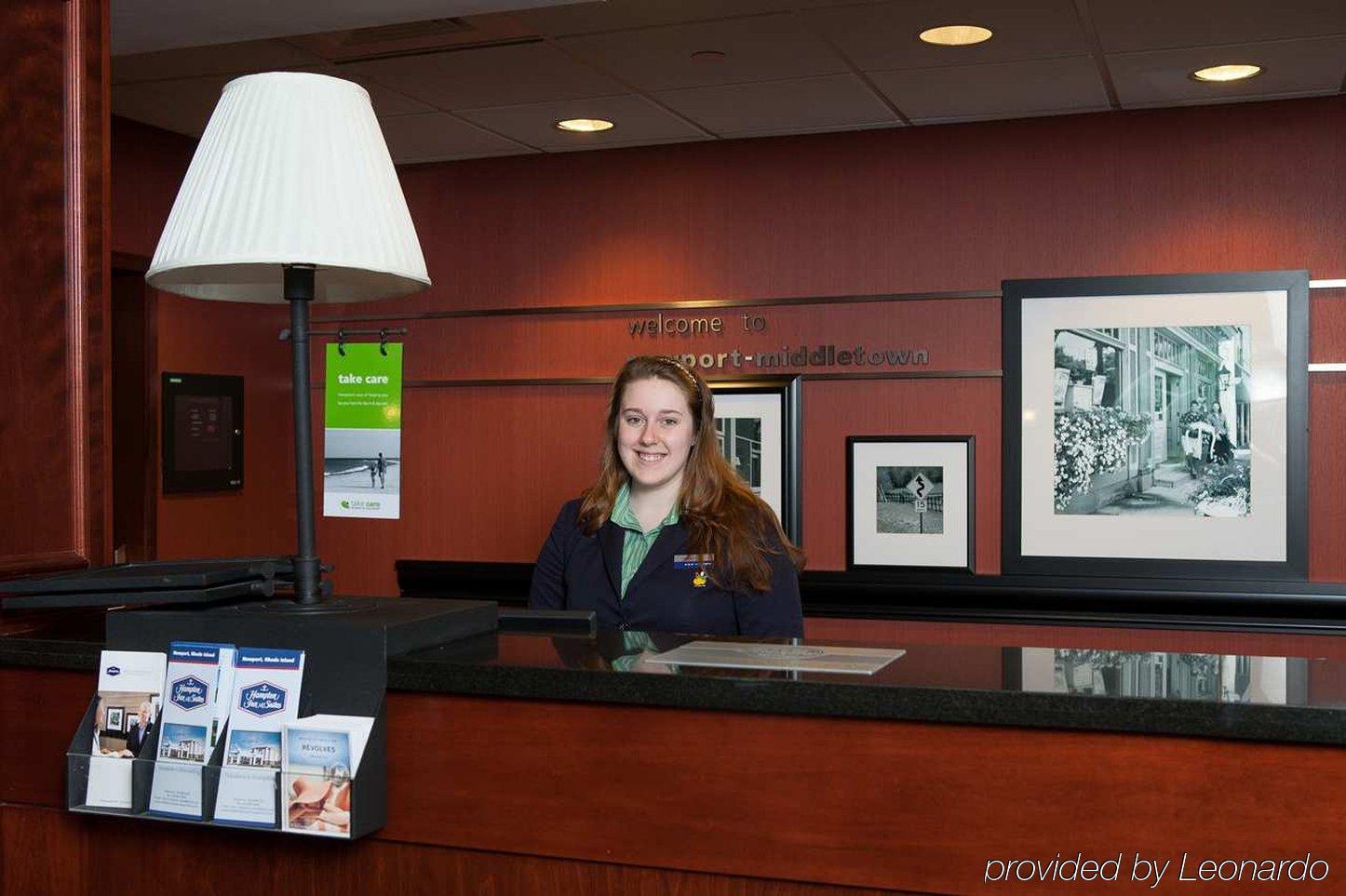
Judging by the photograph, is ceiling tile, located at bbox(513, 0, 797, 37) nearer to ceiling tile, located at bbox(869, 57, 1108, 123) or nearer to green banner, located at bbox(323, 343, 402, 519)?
ceiling tile, located at bbox(869, 57, 1108, 123)

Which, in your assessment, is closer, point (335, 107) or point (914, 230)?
point (335, 107)

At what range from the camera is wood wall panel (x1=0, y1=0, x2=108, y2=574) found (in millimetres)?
2205

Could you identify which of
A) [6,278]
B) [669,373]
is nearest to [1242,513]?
[669,373]

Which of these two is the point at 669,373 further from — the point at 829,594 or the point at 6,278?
the point at 829,594

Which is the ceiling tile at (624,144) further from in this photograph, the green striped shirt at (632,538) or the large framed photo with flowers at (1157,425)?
the green striped shirt at (632,538)

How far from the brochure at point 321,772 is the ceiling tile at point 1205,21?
9.09 feet

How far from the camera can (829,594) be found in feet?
16.7

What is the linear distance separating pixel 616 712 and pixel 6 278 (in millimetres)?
1249

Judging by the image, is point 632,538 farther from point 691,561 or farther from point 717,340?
point 717,340

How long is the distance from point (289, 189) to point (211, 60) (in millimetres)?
A: 2754

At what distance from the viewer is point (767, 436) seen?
5.18m

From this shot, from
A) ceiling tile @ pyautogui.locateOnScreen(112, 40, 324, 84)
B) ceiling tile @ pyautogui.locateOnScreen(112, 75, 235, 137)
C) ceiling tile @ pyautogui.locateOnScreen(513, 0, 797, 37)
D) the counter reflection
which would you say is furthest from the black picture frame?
the counter reflection

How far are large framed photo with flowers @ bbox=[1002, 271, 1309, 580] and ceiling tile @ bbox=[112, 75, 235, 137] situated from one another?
111 inches

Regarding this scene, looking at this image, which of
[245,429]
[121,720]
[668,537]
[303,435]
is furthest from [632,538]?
[245,429]
